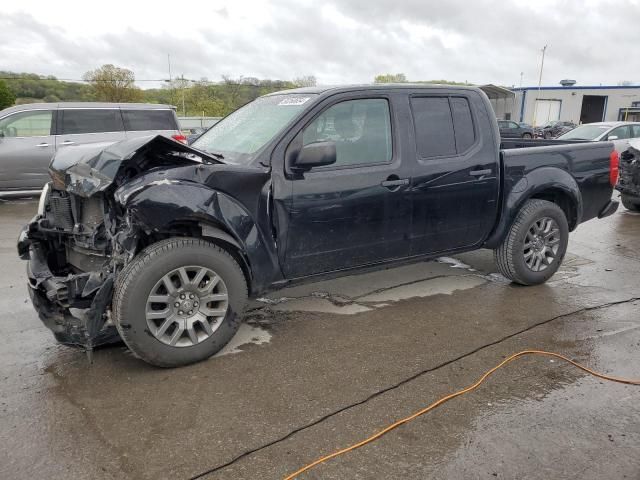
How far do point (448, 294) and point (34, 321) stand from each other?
3.65 metres

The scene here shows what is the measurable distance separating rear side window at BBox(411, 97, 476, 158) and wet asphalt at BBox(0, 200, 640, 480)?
140 cm

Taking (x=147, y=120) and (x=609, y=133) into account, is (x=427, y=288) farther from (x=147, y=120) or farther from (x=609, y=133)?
(x=609, y=133)

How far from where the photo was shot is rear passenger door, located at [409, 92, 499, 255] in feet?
13.8

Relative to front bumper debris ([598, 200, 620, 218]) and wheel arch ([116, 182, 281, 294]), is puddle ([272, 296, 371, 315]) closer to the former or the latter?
wheel arch ([116, 182, 281, 294])

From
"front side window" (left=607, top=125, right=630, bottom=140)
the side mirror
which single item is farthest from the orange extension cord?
"front side window" (left=607, top=125, right=630, bottom=140)

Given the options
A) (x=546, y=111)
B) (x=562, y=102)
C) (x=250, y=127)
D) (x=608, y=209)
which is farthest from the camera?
(x=562, y=102)

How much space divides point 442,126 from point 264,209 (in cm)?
182

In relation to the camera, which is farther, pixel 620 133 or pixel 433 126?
pixel 620 133

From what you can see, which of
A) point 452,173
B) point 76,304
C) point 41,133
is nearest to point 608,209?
point 452,173

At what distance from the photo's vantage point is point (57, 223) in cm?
358

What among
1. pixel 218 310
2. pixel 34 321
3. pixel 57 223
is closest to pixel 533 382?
pixel 218 310

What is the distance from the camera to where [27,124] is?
30.6ft

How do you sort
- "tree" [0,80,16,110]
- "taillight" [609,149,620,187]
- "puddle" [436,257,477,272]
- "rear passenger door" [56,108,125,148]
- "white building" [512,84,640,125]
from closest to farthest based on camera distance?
1. "taillight" [609,149,620,187]
2. "puddle" [436,257,477,272]
3. "rear passenger door" [56,108,125,148]
4. "tree" [0,80,16,110]
5. "white building" [512,84,640,125]

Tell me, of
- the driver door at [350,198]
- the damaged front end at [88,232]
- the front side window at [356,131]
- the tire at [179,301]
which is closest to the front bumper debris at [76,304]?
the damaged front end at [88,232]
